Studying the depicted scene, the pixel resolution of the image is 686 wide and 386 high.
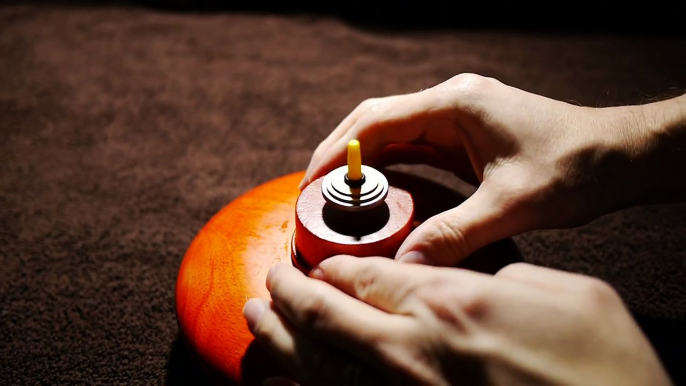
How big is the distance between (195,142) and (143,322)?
2.09 ft

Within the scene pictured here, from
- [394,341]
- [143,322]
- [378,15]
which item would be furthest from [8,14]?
[394,341]

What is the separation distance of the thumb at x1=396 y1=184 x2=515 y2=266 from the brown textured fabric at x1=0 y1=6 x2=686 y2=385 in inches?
19.1

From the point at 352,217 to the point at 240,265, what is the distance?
0.19m

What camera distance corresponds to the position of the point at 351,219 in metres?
0.65

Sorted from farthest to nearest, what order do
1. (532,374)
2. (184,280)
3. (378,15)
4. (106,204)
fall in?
(378,15) → (106,204) → (184,280) → (532,374)

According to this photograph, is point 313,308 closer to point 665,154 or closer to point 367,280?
point 367,280

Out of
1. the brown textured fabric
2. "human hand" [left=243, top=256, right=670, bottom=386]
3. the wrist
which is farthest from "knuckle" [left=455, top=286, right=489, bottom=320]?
the brown textured fabric

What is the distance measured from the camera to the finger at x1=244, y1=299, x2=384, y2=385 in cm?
51

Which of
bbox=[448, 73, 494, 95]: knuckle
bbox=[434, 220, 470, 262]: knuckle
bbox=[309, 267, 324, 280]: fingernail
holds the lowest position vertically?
bbox=[309, 267, 324, 280]: fingernail

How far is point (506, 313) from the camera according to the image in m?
0.47

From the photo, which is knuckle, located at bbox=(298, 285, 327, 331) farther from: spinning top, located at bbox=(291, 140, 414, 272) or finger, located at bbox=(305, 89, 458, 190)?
finger, located at bbox=(305, 89, 458, 190)

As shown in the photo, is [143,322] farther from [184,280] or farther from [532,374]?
[532,374]

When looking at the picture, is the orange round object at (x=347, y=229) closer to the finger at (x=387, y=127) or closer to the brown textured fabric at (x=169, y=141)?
the finger at (x=387, y=127)

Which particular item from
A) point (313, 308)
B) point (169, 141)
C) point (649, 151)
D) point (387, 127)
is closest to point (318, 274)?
point (313, 308)
